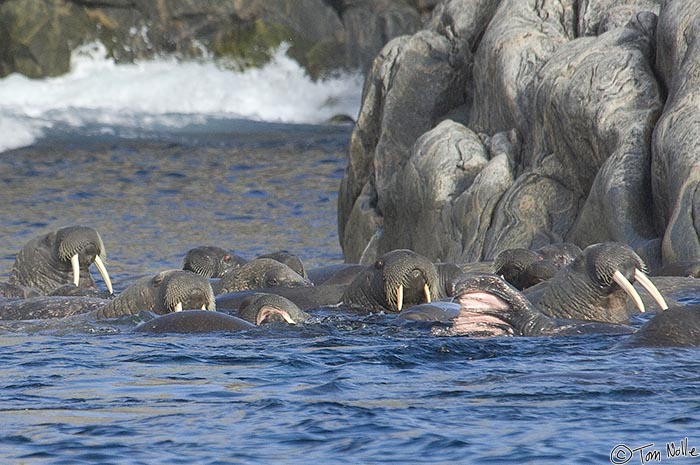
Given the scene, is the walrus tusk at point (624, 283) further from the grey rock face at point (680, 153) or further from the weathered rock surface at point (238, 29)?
the weathered rock surface at point (238, 29)

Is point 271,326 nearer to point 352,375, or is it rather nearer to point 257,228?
point 352,375

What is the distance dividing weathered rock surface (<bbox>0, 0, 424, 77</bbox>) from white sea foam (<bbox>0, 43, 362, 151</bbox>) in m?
0.34

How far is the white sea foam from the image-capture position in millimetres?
34656

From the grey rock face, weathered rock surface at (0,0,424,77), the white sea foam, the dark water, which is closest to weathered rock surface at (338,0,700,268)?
the grey rock face

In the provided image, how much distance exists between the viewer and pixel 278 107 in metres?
35.9

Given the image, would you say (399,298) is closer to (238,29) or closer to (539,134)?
(539,134)

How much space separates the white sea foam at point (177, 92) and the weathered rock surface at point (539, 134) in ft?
53.4

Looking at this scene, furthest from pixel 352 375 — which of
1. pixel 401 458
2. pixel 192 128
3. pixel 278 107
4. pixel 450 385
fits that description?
pixel 278 107

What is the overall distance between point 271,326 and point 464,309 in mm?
1556

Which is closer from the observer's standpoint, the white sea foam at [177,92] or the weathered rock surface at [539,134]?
the weathered rock surface at [539,134]

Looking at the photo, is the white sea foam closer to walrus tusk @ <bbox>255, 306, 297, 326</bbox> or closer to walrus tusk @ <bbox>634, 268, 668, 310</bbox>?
walrus tusk @ <bbox>255, 306, 297, 326</bbox>

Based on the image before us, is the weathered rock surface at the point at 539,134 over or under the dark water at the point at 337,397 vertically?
over

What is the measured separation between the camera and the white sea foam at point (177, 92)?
3466cm


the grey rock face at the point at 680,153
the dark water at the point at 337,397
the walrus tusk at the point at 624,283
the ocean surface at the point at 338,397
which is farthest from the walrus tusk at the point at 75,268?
the walrus tusk at the point at 624,283
